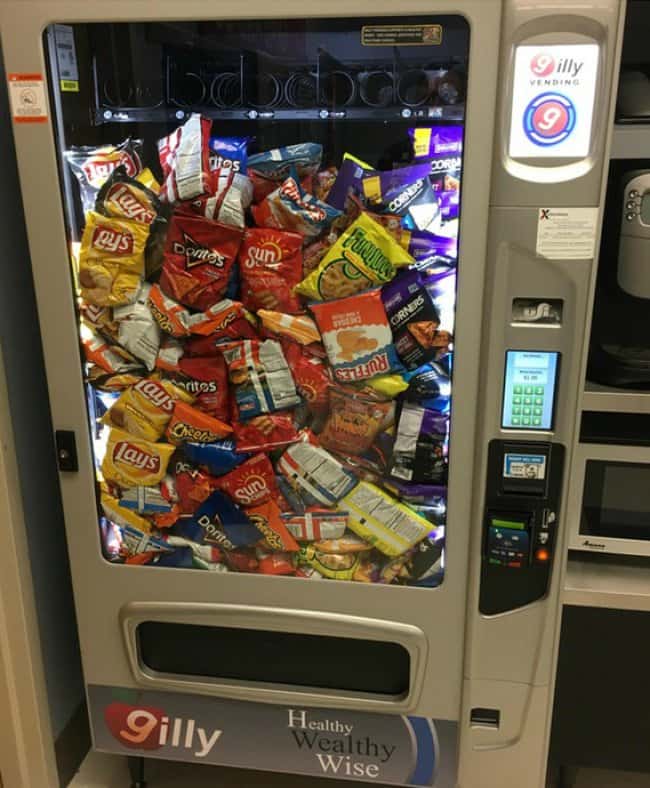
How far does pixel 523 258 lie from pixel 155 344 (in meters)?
0.70

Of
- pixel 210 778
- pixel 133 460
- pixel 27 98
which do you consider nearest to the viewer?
pixel 27 98

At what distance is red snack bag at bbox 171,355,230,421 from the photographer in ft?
4.61

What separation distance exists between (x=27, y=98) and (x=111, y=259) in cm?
30

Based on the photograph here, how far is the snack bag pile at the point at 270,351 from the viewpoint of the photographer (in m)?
1.32

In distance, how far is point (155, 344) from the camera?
141cm

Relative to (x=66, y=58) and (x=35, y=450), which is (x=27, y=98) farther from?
(x=35, y=450)

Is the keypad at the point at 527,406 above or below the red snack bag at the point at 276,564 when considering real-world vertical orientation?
above

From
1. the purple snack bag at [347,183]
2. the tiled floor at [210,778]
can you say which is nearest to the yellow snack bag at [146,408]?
the purple snack bag at [347,183]

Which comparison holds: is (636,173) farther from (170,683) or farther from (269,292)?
(170,683)

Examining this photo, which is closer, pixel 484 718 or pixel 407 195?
pixel 407 195

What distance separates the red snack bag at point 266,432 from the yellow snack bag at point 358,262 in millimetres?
261

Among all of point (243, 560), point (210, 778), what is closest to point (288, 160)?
point (243, 560)

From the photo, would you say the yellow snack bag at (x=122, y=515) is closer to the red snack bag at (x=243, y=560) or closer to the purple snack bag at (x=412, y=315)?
the red snack bag at (x=243, y=560)

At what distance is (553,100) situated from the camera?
44.9 inches
